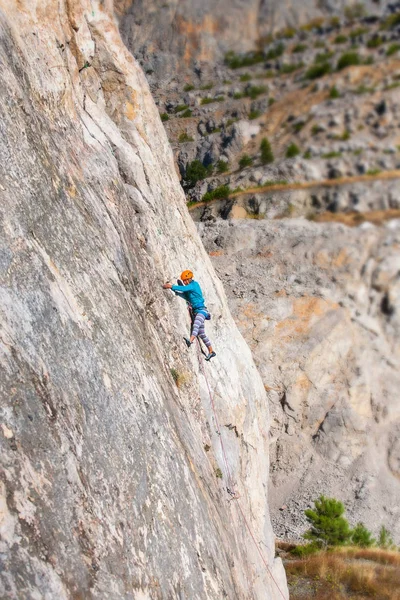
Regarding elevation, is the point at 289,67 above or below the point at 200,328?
above

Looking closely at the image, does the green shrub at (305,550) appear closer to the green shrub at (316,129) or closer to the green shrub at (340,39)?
the green shrub at (316,129)

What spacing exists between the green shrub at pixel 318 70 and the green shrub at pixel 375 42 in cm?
73

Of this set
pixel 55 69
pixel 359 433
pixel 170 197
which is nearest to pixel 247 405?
pixel 359 433

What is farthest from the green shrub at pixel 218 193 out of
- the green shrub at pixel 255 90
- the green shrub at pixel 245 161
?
the green shrub at pixel 255 90

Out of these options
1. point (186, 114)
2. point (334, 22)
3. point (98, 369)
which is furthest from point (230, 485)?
point (186, 114)

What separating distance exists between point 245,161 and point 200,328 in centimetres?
344

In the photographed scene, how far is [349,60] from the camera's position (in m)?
7.38

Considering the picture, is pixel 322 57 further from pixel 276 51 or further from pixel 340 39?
pixel 276 51

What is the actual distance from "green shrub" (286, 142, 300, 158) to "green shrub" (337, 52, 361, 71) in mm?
1275

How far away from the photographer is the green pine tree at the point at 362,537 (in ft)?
35.7

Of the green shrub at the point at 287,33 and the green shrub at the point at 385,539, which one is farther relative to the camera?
the green shrub at the point at 385,539

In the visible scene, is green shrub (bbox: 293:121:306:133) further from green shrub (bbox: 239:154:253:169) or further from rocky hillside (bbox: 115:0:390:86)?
rocky hillside (bbox: 115:0:390:86)

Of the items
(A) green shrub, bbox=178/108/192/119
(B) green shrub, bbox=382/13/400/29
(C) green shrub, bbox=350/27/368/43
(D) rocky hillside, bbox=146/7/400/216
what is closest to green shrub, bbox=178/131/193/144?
(D) rocky hillside, bbox=146/7/400/216

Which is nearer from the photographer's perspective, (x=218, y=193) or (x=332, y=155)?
(x=332, y=155)
